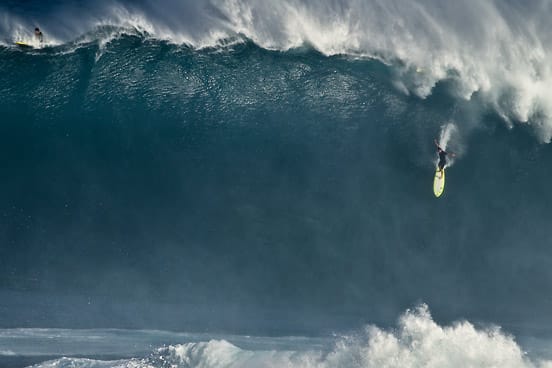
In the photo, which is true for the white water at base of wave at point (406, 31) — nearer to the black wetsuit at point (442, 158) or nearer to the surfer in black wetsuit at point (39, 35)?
the surfer in black wetsuit at point (39, 35)

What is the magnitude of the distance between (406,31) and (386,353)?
30.8ft

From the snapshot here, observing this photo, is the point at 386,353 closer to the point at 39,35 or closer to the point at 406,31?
the point at 406,31

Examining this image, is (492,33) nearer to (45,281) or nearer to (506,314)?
(506,314)

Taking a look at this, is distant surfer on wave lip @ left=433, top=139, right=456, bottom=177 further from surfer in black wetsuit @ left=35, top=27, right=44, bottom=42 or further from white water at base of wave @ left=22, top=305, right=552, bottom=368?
surfer in black wetsuit @ left=35, top=27, right=44, bottom=42

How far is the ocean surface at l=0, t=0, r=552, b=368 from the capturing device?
70.1ft

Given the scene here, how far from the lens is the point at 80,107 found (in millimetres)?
21641

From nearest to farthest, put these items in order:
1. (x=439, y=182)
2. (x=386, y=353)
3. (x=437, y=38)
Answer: (x=386, y=353), (x=439, y=182), (x=437, y=38)

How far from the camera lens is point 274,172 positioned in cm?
2162

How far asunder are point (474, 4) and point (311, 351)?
11228 mm

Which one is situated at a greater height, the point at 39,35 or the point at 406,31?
the point at 406,31

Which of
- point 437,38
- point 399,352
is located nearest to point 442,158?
point 437,38

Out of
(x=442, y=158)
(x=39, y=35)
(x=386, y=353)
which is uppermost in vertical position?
(x=39, y=35)

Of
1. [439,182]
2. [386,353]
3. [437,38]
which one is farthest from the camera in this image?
[437,38]

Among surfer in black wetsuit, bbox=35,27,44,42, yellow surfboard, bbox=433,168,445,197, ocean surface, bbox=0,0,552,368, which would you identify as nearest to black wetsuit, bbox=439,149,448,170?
yellow surfboard, bbox=433,168,445,197
